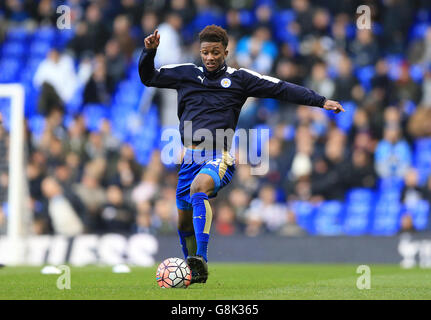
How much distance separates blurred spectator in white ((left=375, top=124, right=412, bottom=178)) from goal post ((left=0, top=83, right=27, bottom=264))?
6276mm

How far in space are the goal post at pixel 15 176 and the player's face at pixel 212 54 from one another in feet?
22.2

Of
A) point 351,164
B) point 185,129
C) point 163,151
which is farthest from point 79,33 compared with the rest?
point 185,129

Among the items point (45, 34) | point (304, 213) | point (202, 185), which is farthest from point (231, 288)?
point (45, 34)

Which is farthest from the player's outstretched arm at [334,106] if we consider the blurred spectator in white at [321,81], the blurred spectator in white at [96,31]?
the blurred spectator in white at [96,31]

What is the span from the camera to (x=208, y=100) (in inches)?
306

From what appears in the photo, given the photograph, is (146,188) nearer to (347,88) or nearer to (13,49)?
(347,88)

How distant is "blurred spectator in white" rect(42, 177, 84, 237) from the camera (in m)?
14.5

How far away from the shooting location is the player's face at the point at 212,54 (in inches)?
300

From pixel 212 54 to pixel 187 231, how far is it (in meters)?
1.78

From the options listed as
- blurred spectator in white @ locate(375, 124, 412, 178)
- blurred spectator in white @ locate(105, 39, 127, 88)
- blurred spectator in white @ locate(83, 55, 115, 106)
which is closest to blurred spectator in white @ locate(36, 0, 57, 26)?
blurred spectator in white @ locate(105, 39, 127, 88)

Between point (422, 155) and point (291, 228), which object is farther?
point (422, 155)

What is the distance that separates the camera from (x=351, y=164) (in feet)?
46.5

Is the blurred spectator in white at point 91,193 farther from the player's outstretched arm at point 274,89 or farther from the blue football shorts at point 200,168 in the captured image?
the player's outstretched arm at point 274,89

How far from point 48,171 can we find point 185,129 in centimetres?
806
